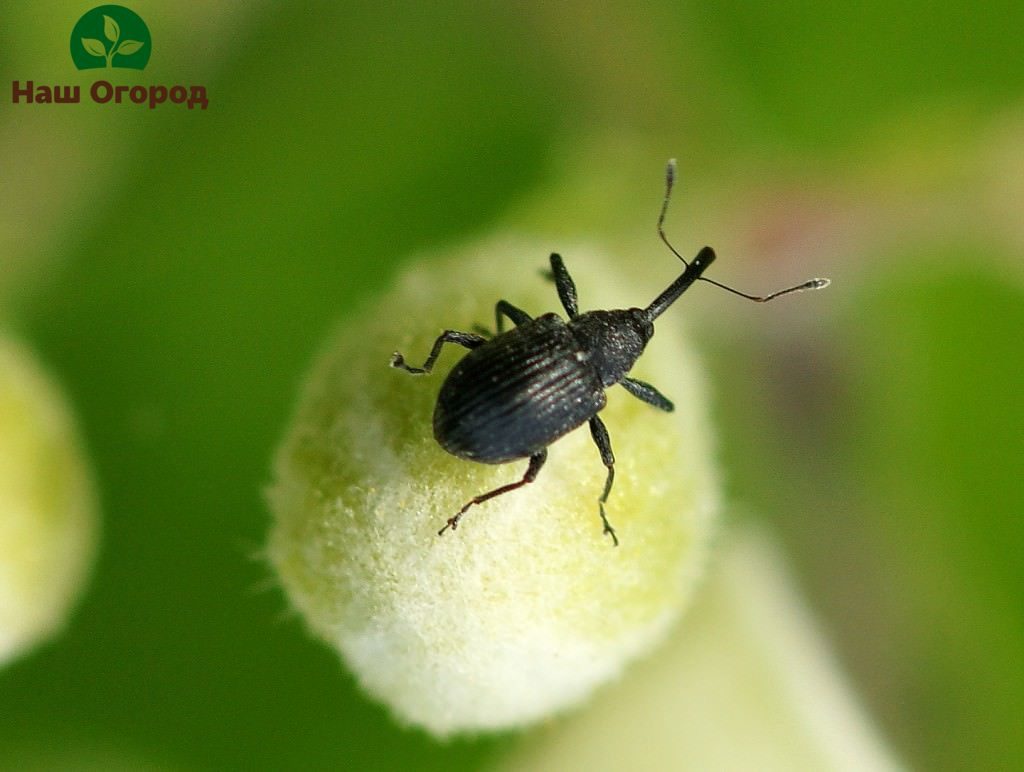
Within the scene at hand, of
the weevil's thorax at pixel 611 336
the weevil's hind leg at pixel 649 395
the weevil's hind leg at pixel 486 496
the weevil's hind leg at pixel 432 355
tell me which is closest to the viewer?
the weevil's hind leg at pixel 486 496

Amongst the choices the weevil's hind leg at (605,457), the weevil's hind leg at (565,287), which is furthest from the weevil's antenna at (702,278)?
the weevil's hind leg at (605,457)

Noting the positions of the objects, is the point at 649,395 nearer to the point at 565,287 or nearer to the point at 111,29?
the point at 565,287

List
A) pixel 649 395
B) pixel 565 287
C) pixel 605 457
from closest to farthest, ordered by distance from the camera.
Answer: pixel 605 457, pixel 649 395, pixel 565 287

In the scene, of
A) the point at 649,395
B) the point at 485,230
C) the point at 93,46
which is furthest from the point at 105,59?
the point at 649,395

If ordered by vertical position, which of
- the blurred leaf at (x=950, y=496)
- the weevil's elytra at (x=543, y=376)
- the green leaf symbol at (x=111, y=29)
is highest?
the green leaf symbol at (x=111, y=29)

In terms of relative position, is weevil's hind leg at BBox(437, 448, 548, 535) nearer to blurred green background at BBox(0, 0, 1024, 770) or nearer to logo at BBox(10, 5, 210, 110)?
blurred green background at BBox(0, 0, 1024, 770)

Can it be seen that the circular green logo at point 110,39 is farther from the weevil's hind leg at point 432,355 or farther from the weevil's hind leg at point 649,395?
the weevil's hind leg at point 649,395
